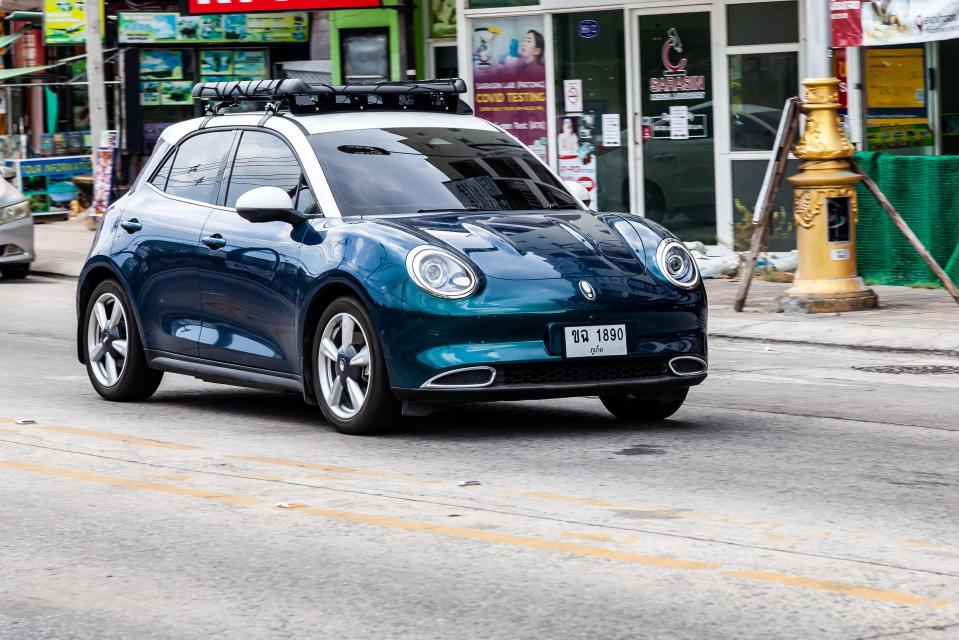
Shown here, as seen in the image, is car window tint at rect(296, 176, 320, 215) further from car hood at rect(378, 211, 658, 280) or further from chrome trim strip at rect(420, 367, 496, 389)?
chrome trim strip at rect(420, 367, 496, 389)

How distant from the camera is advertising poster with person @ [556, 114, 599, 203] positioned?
2114cm

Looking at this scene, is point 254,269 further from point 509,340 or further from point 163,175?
point 509,340

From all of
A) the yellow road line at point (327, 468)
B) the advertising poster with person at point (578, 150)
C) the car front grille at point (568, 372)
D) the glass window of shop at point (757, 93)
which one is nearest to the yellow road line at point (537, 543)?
the yellow road line at point (327, 468)

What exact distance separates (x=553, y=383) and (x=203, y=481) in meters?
1.70

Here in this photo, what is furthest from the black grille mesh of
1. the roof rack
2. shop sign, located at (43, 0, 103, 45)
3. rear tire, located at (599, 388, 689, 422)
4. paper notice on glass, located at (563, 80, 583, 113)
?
shop sign, located at (43, 0, 103, 45)

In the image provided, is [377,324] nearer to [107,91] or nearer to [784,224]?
[784,224]

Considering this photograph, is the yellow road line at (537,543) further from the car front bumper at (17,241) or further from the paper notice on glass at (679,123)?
the car front bumper at (17,241)

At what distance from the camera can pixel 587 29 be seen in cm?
2111

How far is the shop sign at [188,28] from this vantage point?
28812 millimetres

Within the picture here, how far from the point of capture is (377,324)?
8375 mm

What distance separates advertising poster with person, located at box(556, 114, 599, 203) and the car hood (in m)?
12.2

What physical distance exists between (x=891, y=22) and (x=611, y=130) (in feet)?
15.2

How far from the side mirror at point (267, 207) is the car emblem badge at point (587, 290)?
5.10 feet

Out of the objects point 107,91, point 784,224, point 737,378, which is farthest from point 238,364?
point 107,91
